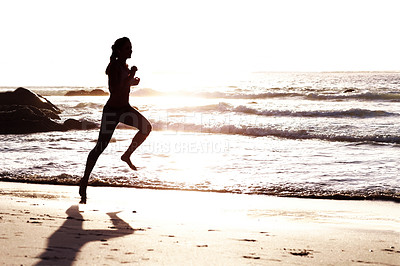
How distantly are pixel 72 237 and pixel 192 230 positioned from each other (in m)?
0.98

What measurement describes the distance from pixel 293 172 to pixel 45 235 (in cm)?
487

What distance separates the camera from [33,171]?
26.0ft

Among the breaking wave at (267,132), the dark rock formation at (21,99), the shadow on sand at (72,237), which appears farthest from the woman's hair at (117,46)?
the dark rock formation at (21,99)

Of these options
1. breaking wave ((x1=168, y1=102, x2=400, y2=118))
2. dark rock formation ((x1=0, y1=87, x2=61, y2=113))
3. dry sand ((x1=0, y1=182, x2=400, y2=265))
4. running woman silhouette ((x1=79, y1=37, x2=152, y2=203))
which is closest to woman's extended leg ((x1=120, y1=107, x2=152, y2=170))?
running woman silhouette ((x1=79, y1=37, x2=152, y2=203))

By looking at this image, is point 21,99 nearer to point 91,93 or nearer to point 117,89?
point 117,89

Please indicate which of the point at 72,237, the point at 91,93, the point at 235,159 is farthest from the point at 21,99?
the point at 91,93

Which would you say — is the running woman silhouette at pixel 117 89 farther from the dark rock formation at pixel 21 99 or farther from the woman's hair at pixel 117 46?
the dark rock formation at pixel 21 99

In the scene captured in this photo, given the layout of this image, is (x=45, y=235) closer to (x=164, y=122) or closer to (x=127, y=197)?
(x=127, y=197)

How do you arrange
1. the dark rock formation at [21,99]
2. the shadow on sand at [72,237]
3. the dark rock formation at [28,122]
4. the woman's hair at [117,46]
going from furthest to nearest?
the dark rock formation at [21,99]
the dark rock formation at [28,122]
the woman's hair at [117,46]
the shadow on sand at [72,237]

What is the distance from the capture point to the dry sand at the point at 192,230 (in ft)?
11.0

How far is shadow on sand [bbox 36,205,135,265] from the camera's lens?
3.23 m

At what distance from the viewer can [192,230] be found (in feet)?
13.7

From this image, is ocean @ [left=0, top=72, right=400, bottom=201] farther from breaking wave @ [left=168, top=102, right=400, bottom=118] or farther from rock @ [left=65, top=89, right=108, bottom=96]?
rock @ [left=65, top=89, right=108, bottom=96]

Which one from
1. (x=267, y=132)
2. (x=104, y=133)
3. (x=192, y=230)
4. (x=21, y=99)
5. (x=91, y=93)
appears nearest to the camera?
(x=192, y=230)
